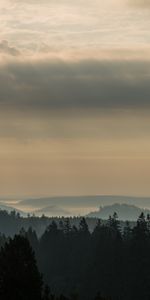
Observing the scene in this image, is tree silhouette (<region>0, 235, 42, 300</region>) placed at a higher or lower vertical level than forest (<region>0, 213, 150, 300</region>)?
lower

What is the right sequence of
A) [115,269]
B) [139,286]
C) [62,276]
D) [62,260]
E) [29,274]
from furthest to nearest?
[62,260], [62,276], [115,269], [139,286], [29,274]

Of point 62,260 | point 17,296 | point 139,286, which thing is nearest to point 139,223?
point 139,286

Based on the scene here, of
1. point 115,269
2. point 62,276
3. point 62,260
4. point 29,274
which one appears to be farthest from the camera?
point 62,260

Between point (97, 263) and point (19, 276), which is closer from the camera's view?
point (19, 276)

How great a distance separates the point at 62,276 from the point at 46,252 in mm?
19386

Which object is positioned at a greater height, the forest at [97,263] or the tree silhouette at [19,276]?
the forest at [97,263]

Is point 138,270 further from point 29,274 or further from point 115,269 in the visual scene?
point 29,274

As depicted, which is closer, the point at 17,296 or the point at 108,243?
the point at 17,296

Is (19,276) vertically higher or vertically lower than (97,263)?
lower

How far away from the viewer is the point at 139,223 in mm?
134500

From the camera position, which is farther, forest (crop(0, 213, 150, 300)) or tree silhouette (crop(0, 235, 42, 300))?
forest (crop(0, 213, 150, 300))

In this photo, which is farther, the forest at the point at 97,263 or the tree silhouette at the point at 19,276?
the forest at the point at 97,263

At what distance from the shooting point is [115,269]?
131000 mm

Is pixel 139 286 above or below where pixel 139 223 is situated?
below
